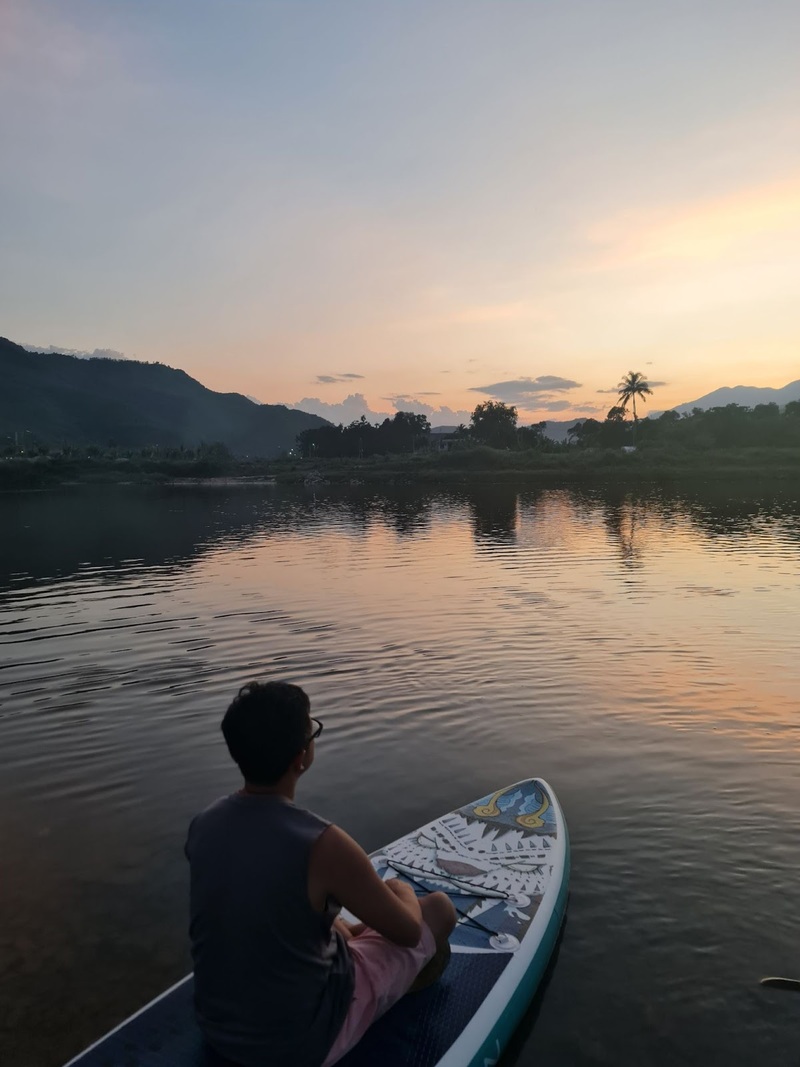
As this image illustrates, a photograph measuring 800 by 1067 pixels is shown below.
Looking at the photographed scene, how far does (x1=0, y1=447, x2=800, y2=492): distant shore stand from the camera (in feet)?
367

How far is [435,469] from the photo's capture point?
137 meters

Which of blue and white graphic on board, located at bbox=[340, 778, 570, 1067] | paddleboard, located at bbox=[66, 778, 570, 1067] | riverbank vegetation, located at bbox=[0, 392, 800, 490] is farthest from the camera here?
riverbank vegetation, located at bbox=[0, 392, 800, 490]

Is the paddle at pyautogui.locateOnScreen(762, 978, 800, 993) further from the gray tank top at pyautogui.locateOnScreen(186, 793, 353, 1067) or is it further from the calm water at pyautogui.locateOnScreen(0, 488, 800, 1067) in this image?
the gray tank top at pyautogui.locateOnScreen(186, 793, 353, 1067)

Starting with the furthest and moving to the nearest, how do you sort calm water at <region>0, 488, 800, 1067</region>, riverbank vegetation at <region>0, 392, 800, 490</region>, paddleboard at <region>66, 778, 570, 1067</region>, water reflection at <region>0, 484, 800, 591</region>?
riverbank vegetation at <region>0, 392, 800, 490</region>
water reflection at <region>0, 484, 800, 591</region>
calm water at <region>0, 488, 800, 1067</region>
paddleboard at <region>66, 778, 570, 1067</region>

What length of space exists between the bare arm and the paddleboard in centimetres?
115

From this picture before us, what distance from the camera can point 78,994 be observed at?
18.8ft

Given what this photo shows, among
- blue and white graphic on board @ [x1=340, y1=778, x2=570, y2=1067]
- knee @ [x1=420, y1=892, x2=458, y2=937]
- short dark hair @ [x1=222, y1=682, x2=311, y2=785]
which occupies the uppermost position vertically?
short dark hair @ [x1=222, y1=682, x2=311, y2=785]

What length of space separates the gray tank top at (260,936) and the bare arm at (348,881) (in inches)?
1.8

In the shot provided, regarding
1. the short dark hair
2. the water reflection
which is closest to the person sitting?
the short dark hair

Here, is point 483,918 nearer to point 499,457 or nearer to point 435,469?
point 435,469

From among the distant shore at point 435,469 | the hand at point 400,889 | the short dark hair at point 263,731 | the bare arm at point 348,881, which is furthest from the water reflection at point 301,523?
the distant shore at point 435,469

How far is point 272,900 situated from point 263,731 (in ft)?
2.21

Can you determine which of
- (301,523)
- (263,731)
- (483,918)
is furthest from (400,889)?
(301,523)

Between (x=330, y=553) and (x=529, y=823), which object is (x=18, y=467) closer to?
(x=330, y=553)
